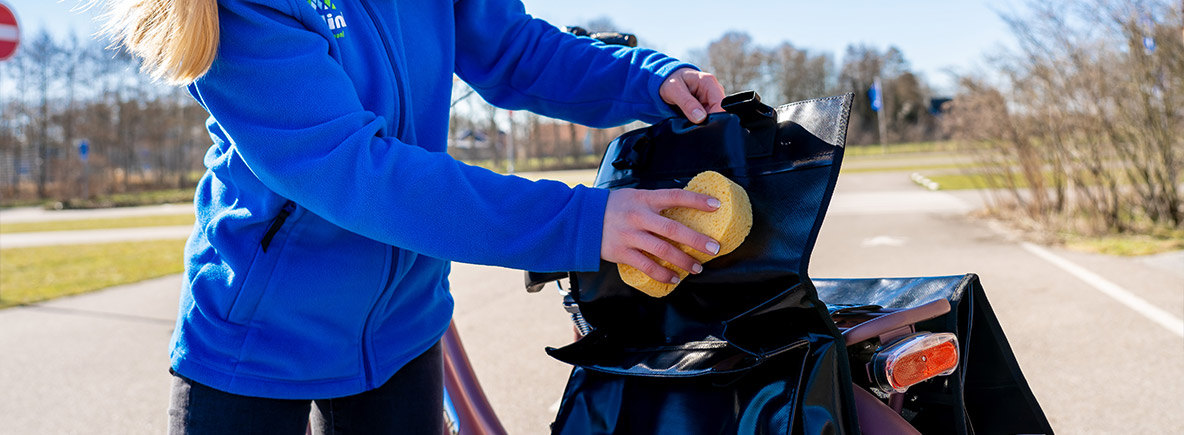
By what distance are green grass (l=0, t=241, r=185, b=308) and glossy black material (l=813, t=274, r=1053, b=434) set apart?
847 cm

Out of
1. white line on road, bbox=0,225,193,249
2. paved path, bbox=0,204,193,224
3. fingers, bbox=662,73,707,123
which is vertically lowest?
paved path, bbox=0,204,193,224

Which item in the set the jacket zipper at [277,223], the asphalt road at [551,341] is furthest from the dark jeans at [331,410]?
the asphalt road at [551,341]

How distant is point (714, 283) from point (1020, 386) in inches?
24.4

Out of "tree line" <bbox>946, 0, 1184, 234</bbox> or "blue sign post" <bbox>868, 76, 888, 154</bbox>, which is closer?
"tree line" <bbox>946, 0, 1184, 234</bbox>

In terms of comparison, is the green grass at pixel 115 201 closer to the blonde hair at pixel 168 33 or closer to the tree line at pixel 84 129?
the tree line at pixel 84 129

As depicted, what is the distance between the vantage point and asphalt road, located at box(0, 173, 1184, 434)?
12.9ft

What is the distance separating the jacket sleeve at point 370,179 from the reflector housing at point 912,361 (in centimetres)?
58

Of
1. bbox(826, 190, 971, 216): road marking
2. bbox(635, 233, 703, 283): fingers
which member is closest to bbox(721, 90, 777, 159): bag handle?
bbox(635, 233, 703, 283): fingers

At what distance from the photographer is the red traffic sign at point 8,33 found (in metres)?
7.17

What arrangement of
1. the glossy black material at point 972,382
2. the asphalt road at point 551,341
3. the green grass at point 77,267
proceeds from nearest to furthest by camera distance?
the glossy black material at point 972,382, the asphalt road at point 551,341, the green grass at point 77,267

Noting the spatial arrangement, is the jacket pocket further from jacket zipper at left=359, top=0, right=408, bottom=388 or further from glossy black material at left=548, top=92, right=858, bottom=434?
glossy black material at left=548, top=92, right=858, bottom=434

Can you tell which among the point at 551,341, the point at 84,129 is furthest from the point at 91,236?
the point at 84,129

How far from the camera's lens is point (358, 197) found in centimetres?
102

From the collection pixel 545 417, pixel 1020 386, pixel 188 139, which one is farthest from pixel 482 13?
pixel 188 139
